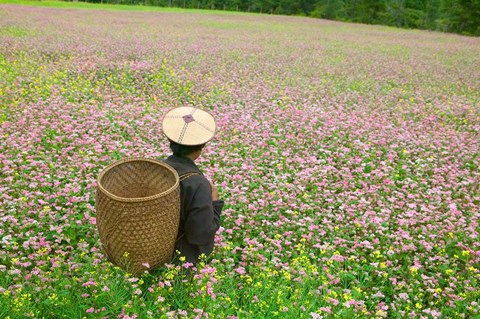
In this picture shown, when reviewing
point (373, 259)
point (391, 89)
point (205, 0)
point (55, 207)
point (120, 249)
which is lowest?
point (373, 259)

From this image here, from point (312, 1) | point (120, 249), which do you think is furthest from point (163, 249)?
point (312, 1)

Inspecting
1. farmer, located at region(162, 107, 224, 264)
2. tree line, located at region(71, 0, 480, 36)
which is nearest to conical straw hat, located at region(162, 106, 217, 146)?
farmer, located at region(162, 107, 224, 264)

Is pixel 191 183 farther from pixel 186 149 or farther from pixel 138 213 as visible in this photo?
pixel 138 213

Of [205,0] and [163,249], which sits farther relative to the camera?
[205,0]

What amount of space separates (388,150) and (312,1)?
74.1m

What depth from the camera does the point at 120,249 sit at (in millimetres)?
2988

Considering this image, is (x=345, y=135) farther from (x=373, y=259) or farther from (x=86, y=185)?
(x=86, y=185)

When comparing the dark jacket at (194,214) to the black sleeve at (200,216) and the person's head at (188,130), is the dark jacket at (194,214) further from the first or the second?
the person's head at (188,130)

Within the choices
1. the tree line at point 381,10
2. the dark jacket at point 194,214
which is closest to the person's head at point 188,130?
the dark jacket at point 194,214

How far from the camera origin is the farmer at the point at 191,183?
3260 mm

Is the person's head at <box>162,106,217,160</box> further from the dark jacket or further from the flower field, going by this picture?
the flower field

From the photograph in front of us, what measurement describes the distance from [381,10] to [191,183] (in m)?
71.1

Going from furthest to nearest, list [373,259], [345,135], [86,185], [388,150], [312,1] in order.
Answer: [312,1] < [345,135] < [388,150] < [86,185] < [373,259]


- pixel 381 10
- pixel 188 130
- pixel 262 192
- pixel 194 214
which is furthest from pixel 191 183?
pixel 381 10
